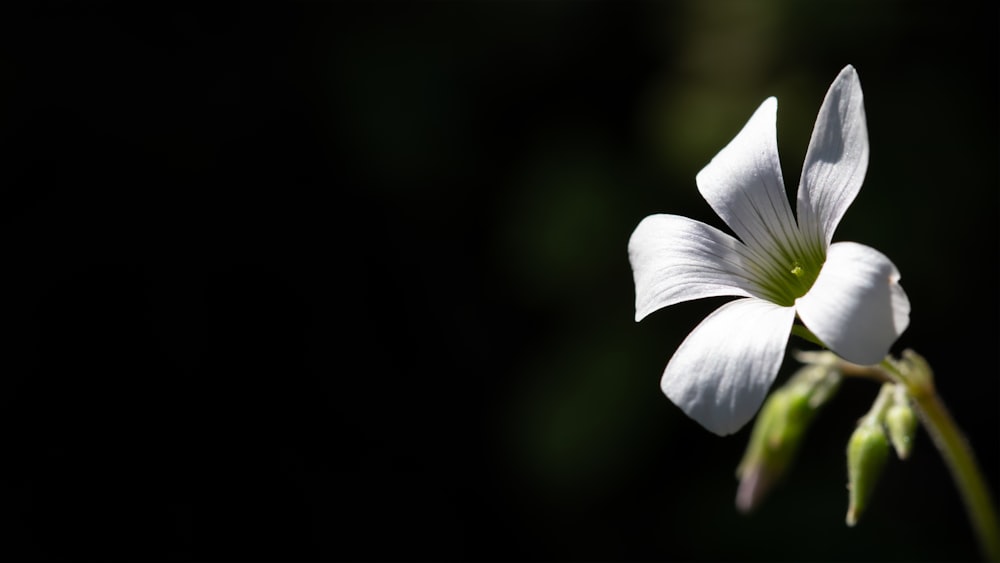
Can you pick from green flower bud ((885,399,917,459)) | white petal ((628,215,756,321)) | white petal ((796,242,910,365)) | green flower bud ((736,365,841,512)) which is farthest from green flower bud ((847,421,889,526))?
white petal ((796,242,910,365))

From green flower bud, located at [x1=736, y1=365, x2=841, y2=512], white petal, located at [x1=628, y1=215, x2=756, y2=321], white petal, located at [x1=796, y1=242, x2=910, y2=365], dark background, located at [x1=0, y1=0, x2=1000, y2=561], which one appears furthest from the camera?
dark background, located at [x1=0, y1=0, x2=1000, y2=561]

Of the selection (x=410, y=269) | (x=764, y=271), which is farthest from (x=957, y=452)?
(x=410, y=269)

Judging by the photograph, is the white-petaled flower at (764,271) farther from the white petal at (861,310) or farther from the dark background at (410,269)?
the dark background at (410,269)

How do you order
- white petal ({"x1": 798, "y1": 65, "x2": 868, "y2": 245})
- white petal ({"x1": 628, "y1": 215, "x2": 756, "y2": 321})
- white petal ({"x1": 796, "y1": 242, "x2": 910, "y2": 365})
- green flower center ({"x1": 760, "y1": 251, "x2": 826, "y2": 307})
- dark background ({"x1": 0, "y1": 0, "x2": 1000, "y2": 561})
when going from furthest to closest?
dark background ({"x1": 0, "y1": 0, "x2": 1000, "y2": 561}) → green flower center ({"x1": 760, "y1": 251, "x2": 826, "y2": 307}) → white petal ({"x1": 628, "y1": 215, "x2": 756, "y2": 321}) → white petal ({"x1": 798, "y1": 65, "x2": 868, "y2": 245}) → white petal ({"x1": 796, "y1": 242, "x2": 910, "y2": 365})

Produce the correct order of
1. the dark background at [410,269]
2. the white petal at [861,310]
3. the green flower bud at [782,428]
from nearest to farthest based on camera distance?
the white petal at [861,310], the green flower bud at [782,428], the dark background at [410,269]

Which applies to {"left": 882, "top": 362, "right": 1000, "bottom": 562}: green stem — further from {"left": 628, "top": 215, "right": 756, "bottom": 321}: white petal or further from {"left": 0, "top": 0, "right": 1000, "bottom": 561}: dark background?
{"left": 0, "top": 0, "right": 1000, "bottom": 561}: dark background

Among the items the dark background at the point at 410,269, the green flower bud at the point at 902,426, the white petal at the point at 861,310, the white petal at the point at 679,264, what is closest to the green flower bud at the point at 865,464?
the green flower bud at the point at 902,426
